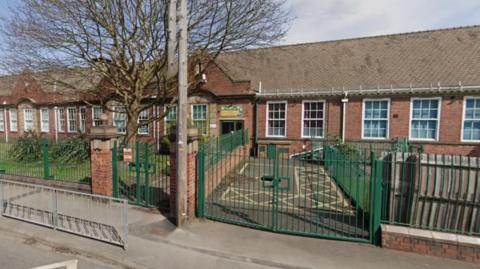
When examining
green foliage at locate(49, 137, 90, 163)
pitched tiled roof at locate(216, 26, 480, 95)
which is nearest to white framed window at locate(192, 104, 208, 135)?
pitched tiled roof at locate(216, 26, 480, 95)

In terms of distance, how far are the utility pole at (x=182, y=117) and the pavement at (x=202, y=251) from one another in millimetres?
662

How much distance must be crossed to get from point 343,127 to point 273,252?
38.3 feet

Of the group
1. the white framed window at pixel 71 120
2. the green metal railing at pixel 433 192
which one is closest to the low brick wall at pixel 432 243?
the green metal railing at pixel 433 192

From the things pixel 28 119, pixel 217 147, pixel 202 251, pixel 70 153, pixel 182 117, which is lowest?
pixel 202 251

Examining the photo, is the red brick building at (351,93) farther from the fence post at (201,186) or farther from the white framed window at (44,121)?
the fence post at (201,186)

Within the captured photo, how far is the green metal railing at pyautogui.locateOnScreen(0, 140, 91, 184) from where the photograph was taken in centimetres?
871

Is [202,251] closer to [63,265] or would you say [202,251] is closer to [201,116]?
[63,265]

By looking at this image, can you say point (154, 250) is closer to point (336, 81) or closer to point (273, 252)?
point (273, 252)

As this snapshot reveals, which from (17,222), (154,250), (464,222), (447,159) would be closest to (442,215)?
(464,222)

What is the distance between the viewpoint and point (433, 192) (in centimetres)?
452

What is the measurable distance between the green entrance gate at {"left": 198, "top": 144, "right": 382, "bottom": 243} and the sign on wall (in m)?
6.87

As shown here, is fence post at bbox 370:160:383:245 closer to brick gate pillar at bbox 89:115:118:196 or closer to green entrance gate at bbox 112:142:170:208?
green entrance gate at bbox 112:142:170:208

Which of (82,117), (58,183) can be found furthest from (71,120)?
(58,183)

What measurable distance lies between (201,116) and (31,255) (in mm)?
13195
